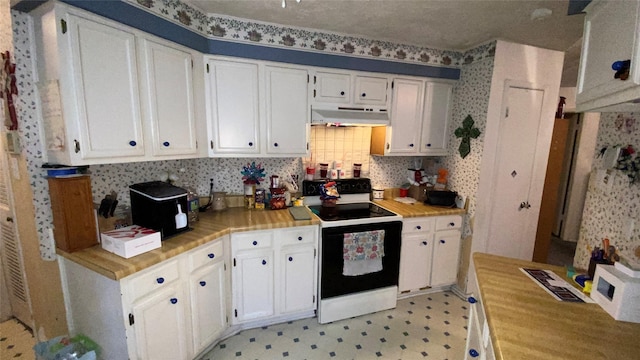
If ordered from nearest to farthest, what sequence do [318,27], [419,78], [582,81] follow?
1. [582,81]
2. [318,27]
3. [419,78]

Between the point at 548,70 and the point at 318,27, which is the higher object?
the point at 318,27

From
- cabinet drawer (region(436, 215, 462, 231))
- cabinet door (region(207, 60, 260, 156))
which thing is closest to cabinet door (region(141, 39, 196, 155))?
cabinet door (region(207, 60, 260, 156))

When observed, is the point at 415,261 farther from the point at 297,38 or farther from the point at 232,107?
the point at 297,38

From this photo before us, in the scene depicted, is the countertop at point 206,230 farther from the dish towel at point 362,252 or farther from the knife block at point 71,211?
the dish towel at point 362,252

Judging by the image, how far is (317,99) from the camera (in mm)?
2561

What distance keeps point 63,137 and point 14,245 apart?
4.34 feet

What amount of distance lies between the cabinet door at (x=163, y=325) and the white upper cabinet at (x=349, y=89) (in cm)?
197

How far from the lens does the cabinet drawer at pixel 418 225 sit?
8.70 feet

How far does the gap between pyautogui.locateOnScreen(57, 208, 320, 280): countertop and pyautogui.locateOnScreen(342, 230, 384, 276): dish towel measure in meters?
0.38

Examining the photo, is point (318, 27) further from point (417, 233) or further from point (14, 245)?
A: point (14, 245)

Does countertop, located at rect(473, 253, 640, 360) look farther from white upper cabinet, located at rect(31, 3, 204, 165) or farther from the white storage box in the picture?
white upper cabinet, located at rect(31, 3, 204, 165)

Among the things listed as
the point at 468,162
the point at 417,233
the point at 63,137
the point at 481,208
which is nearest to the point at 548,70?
the point at 468,162

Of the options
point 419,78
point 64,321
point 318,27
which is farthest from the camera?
point 419,78

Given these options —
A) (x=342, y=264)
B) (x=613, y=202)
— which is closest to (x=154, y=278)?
(x=342, y=264)
